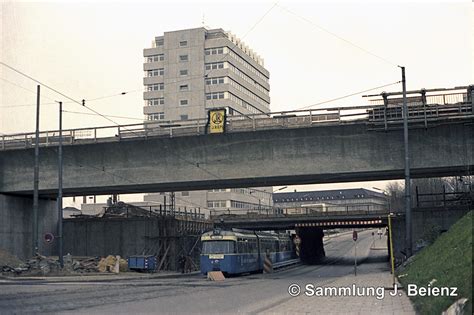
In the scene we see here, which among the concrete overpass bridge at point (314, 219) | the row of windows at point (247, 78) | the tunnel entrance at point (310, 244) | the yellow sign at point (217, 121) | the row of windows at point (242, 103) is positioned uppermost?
the row of windows at point (247, 78)

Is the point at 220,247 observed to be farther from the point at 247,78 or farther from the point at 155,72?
the point at 247,78

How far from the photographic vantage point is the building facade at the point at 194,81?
12419 cm

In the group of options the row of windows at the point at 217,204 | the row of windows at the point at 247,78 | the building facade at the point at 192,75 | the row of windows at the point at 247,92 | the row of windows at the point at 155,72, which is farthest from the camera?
the row of windows at the point at 155,72

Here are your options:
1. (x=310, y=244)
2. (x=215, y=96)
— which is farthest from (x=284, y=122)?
(x=215, y=96)

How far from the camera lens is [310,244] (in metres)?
88.4

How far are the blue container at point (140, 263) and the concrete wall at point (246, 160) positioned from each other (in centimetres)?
533

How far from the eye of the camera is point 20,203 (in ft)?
153

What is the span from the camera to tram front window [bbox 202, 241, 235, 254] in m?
38.5

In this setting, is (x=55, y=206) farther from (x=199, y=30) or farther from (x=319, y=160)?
(x=199, y=30)

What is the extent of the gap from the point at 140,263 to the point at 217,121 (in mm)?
14036

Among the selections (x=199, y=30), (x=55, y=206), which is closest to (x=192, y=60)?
(x=199, y=30)

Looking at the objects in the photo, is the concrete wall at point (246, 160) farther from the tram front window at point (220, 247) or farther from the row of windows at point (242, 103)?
the row of windows at point (242, 103)

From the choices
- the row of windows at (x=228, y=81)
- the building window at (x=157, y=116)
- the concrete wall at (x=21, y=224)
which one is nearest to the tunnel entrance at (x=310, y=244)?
the concrete wall at (x=21, y=224)

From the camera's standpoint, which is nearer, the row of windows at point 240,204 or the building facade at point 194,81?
the building facade at point 194,81
